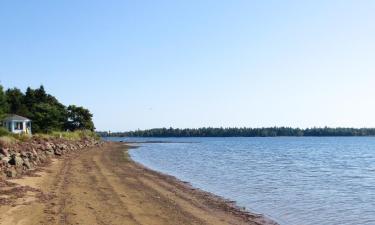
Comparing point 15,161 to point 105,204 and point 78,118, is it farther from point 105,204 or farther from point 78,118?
point 78,118

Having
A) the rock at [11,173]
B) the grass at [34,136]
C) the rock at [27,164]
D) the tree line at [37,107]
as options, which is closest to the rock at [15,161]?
the rock at [27,164]

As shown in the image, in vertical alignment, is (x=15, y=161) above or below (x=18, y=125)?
below

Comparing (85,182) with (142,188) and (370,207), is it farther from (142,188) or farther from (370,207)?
(370,207)

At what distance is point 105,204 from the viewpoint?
17.2 meters

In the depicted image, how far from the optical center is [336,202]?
22.7 m

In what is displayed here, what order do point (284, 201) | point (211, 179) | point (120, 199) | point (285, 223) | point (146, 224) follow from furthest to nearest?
point (211, 179)
point (284, 201)
point (120, 199)
point (285, 223)
point (146, 224)

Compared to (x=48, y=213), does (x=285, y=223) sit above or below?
below

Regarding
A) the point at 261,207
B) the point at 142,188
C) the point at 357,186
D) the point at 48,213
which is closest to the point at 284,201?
the point at 261,207

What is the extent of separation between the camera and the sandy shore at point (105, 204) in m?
14.5

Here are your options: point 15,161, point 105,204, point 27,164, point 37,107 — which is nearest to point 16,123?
point 37,107

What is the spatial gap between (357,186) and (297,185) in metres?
4.14

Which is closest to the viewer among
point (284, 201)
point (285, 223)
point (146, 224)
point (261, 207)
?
point (146, 224)

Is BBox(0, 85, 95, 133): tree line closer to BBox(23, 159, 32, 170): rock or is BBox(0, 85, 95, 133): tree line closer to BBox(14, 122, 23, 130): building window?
BBox(14, 122, 23, 130): building window

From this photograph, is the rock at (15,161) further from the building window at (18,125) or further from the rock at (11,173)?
the building window at (18,125)
